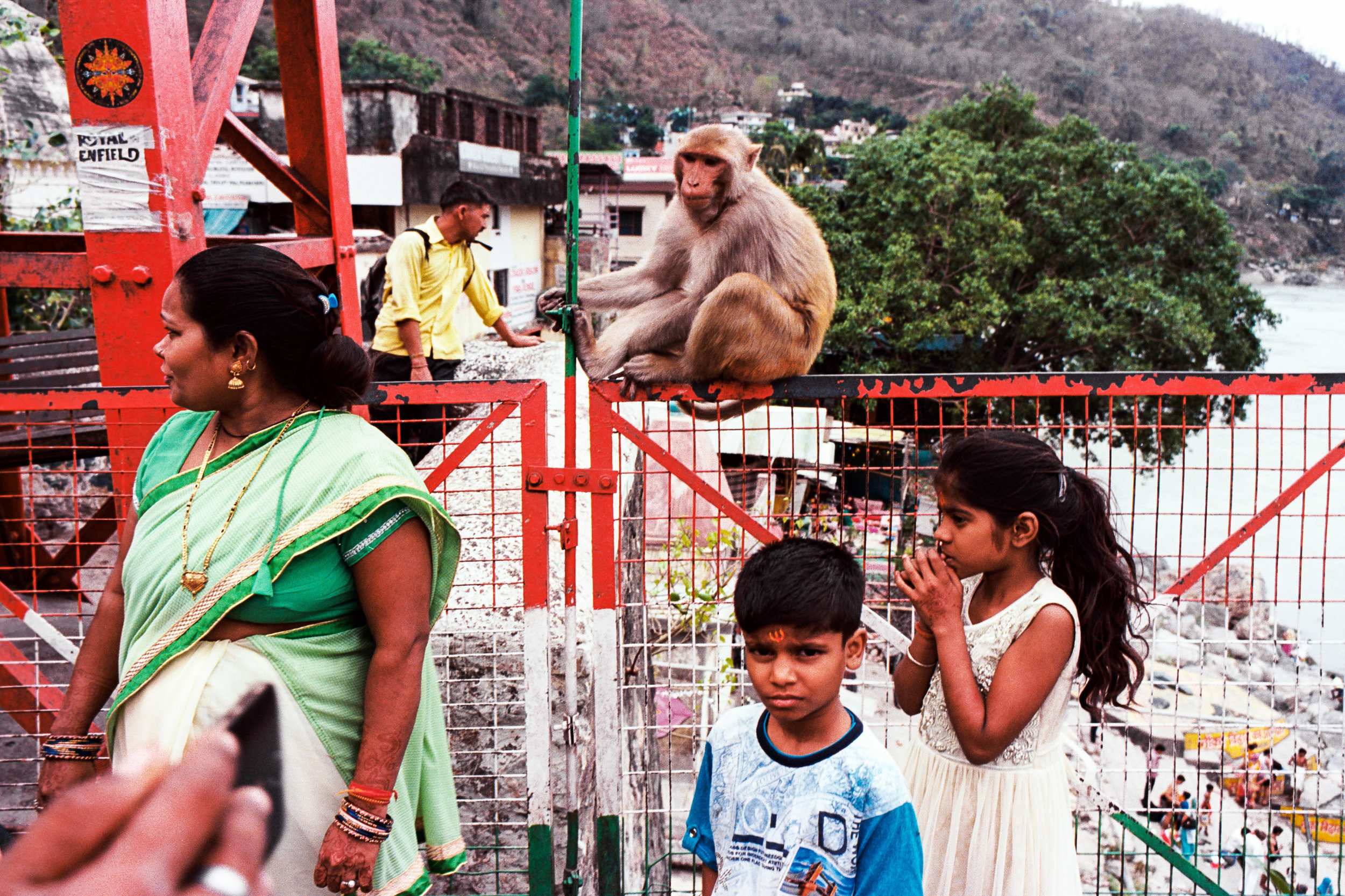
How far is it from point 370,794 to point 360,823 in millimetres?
44

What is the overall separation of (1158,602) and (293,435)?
6.76 ft

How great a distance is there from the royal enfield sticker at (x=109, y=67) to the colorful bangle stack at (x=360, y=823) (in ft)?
7.58

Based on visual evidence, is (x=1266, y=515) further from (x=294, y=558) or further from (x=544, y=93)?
(x=544, y=93)

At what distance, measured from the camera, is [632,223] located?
3288cm

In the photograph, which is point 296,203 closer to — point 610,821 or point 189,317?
point 189,317

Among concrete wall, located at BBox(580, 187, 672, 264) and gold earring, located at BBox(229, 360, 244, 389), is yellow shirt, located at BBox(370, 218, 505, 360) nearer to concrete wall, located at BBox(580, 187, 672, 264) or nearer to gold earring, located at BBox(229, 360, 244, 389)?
gold earring, located at BBox(229, 360, 244, 389)

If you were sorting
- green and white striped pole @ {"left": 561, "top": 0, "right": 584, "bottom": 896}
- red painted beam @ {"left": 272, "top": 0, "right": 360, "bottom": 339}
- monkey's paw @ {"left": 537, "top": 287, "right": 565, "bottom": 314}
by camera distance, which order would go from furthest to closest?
red painted beam @ {"left": 272, "top": 0, "right": 360, "bottom": 339} < monkey's paw @ {"left": 537, "top": 287, "right": 565, "bottom": 314} < green and white striped pole @ {"left": 561, "top": 0, "right": 584, "bottom": 896}

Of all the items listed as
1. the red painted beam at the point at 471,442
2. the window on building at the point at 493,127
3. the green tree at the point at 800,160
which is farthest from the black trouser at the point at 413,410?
the window on building at the point at 493,127

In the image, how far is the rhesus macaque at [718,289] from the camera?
10.5ft

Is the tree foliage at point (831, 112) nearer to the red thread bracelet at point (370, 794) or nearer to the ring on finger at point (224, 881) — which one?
the red thread bracelet at point (370, 794)

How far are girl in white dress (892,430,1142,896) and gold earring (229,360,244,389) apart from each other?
1.18 metres

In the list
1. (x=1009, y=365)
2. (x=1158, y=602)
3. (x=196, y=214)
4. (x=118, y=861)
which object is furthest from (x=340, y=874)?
(x=1009, y=365)

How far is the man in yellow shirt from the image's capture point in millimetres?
5180

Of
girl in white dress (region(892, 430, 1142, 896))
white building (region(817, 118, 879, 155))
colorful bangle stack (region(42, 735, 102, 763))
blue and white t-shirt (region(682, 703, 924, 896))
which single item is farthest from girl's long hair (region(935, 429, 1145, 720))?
white building (region(817, 118, 879, 155))
